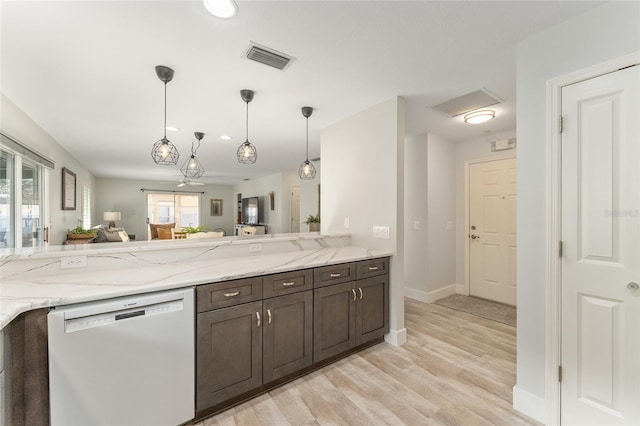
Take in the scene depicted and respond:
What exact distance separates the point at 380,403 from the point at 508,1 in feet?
8.36

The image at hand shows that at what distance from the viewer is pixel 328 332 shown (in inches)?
88.9

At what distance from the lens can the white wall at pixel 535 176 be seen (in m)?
1.60

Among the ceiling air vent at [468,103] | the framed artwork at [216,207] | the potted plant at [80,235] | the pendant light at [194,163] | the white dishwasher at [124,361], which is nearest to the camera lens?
the white dishwasher at [124,361]

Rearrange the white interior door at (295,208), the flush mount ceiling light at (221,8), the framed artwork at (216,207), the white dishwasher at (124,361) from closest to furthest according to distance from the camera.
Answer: the white dishwasher at (124,361)
the flush mount ceiling light at (221,8)
the white interior door at (295,208)
the framed artwork at (216,207)

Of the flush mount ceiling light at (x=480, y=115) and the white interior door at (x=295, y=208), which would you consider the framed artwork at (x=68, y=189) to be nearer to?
the white interior door at (x=295, y=208)

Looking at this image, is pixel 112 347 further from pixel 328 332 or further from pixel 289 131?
pixel 289 131

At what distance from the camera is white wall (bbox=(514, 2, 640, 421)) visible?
1.60m

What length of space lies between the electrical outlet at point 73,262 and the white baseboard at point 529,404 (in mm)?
2983

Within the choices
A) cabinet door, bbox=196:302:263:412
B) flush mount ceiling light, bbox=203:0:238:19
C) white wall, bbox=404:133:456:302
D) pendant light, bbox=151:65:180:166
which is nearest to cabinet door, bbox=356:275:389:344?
cabinet door, bbox=196:302:263:412

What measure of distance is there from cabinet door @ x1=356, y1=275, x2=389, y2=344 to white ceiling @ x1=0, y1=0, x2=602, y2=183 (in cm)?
182

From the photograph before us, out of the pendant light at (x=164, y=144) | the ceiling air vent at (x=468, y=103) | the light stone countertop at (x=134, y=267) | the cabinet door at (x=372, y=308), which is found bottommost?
the cabinet door at (x=372, y=308)

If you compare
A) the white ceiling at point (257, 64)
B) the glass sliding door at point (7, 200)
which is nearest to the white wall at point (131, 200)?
the white ceiling at point (257, 64)

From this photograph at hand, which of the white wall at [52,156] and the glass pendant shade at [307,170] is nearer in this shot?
the white wall at [52,156]

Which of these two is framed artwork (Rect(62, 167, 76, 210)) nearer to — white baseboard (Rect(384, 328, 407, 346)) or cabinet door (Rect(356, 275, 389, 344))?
cabinet door (Rect(356, 275, 389, 344))
